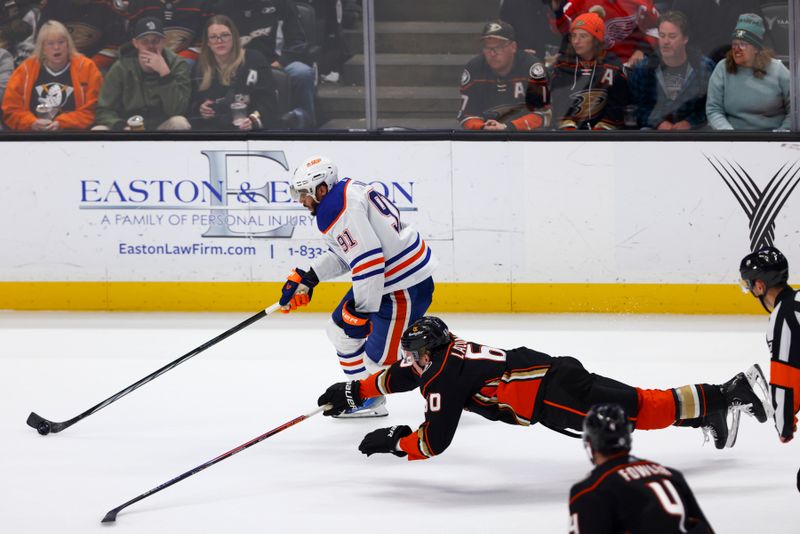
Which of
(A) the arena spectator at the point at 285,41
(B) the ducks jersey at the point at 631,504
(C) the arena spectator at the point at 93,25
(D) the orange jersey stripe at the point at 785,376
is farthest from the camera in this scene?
(C) the arena spectator at the point at 93,25

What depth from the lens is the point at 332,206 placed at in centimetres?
420

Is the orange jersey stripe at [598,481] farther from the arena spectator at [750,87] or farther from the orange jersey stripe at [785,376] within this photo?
→ the arena spectator at [750,87]

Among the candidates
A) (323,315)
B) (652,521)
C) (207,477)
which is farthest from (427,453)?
(323,315)

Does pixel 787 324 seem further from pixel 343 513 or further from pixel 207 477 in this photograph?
pixel 207 477

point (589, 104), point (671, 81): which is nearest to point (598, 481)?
point (589, 104)

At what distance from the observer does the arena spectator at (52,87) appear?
22.4ft

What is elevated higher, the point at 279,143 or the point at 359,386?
the point at 279,143

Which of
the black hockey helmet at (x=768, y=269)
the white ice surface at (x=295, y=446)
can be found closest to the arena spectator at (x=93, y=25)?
the white ice surface at (x=295, y=446)

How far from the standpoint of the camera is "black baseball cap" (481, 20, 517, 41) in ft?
21.9

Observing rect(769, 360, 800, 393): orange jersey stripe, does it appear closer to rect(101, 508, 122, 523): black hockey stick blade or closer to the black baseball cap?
rect(101, 508, 122, 523): black hockey stick blade

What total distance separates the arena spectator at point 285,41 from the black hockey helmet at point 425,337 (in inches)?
136

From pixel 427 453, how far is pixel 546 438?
3.01 feet

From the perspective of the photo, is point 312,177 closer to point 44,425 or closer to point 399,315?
point 399,315

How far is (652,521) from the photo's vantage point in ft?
6.81
